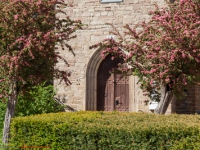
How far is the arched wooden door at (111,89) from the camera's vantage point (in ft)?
42.3

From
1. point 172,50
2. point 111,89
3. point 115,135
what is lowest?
point 115,135

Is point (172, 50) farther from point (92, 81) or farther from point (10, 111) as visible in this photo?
point (92, 81)

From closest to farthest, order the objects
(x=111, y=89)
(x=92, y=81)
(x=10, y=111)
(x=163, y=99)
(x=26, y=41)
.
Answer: (x=26, y=41) < (x=10, y=111) < (x=163, y=99) < (x=92, y=81) < (x=111, y=89)

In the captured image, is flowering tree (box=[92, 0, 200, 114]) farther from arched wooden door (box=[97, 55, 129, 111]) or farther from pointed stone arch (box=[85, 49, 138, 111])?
arched wooden door (box=[97, 55, 129, 111])

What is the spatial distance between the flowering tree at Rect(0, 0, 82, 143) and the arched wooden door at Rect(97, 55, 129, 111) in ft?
17.8

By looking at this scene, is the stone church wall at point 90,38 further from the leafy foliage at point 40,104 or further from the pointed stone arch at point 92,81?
the leafy foliage at point 40,104

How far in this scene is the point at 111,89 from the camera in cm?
1304

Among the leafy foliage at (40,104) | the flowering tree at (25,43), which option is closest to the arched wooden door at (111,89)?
the leafy foliage at (40,104)

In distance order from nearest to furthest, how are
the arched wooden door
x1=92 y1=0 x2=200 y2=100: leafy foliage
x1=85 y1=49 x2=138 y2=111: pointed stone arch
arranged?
x1=92 y1=0 x2=200 y2=100: leafy foliage, x1=85 y1=49 x2=138 y2=111: pointed stone arch, the arched wooden door

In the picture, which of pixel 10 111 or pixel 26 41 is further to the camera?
pixel 10 111

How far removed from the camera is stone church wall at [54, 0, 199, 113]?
12594mm

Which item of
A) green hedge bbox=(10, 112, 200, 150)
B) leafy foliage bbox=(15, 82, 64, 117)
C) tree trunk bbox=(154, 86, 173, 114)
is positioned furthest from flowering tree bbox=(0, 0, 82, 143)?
leafy foliage bbox=(15, 82, 64, 117)

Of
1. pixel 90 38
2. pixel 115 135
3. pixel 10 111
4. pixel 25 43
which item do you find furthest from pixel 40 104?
pixel 115 135

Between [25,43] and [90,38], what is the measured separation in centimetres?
570
